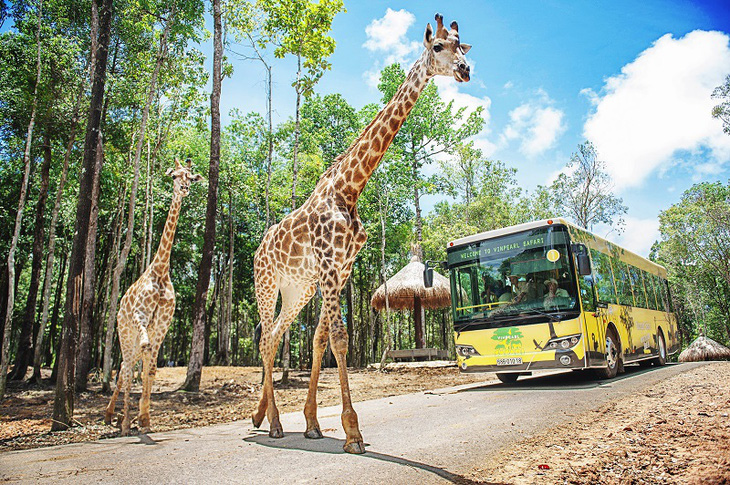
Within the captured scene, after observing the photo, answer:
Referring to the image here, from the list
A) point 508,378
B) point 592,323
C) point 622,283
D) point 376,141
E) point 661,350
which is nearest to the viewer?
point 376,141

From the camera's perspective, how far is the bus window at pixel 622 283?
10922 mm

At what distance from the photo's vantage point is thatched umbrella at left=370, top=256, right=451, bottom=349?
68.0ft

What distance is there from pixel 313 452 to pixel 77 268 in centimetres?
431

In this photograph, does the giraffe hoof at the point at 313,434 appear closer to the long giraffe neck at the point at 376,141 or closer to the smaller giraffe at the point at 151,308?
the long giraffe neck at the point at 376,141

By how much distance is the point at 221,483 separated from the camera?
299 cm

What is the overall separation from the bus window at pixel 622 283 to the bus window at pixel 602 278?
501 millimetres

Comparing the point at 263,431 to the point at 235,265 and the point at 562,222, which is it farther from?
the point at 235,265

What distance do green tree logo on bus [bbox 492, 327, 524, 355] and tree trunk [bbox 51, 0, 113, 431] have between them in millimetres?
7140

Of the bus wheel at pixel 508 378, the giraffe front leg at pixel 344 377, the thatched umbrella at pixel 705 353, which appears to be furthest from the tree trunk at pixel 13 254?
A: the thatched umbrella at pixel 705 353

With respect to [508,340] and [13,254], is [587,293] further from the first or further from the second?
[13,254]

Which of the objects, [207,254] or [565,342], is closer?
[565,342]

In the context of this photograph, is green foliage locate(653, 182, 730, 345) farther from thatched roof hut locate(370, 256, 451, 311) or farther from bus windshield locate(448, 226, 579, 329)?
bus windshield locate(448, 226, 579, 329)

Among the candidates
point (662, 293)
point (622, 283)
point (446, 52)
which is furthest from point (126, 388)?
point (662, 293)

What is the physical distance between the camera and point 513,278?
29.8ft
